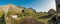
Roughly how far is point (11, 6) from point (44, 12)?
1.58ft

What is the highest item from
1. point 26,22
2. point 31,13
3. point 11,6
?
point 11,6

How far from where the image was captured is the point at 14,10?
1.52 metres

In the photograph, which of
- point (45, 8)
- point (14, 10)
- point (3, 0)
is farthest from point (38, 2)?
point (3, 0)

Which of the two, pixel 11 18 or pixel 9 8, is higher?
pixel 9 8

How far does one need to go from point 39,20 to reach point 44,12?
138 millimetres

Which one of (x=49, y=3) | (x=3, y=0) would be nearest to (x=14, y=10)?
(x=3, y=0)

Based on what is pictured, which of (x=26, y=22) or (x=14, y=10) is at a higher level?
(x=14, y=10)

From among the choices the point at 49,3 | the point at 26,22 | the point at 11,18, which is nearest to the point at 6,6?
the point at 11,18

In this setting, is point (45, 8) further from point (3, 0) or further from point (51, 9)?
point (3, 0)

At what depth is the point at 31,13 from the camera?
1.53 metres

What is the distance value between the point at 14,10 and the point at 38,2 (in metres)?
0.36

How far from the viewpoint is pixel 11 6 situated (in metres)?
1.54

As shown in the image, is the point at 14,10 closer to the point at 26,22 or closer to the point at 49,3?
the point at 26,22

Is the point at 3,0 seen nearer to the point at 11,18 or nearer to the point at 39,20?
the point at 11,18
